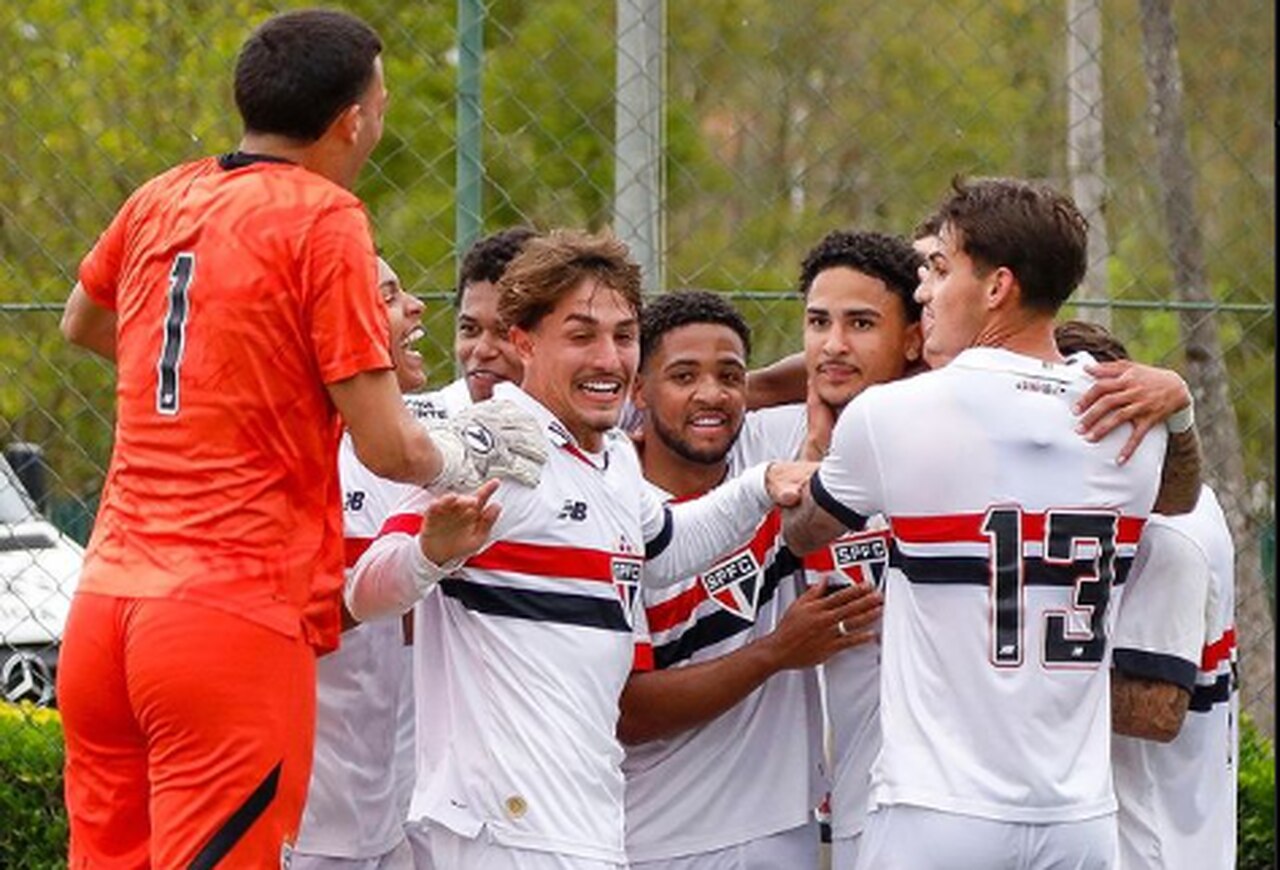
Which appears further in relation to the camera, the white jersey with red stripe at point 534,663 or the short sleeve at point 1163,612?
the short sleeve at point 1163,612

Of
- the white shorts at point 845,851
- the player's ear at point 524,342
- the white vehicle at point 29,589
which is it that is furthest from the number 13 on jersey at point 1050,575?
the white vehicle at point 29,589

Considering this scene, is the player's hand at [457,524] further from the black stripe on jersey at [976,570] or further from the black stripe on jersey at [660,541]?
the black stripe on jersey at [976,570]

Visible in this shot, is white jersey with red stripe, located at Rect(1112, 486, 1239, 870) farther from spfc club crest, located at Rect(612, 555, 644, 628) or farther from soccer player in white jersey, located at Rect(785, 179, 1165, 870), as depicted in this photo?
spfc club crest, located at Rect(612, 555, 644, 628)

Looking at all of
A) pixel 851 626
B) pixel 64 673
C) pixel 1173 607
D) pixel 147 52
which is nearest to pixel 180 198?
pixel 64 673

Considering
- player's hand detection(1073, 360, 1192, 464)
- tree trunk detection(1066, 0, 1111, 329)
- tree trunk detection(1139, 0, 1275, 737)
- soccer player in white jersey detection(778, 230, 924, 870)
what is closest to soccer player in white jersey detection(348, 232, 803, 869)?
soccer player in white jersey detection(778, 230, 924, 870)

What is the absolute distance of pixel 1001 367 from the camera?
4.99 metres

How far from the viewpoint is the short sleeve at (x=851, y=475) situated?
199 inches

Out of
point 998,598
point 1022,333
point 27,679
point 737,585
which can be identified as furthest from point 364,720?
point 27,679

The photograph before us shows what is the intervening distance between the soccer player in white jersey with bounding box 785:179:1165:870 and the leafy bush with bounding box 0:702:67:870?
298 centimetres

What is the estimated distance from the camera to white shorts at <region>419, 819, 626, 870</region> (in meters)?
5.01

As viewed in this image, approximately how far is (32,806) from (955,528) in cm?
335

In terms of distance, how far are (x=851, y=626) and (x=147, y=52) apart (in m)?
3.74

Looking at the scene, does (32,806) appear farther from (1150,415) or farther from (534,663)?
(1150,415)

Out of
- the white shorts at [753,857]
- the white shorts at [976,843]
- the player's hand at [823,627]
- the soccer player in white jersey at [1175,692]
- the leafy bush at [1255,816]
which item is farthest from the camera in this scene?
the leafy bush at [1255,816]
